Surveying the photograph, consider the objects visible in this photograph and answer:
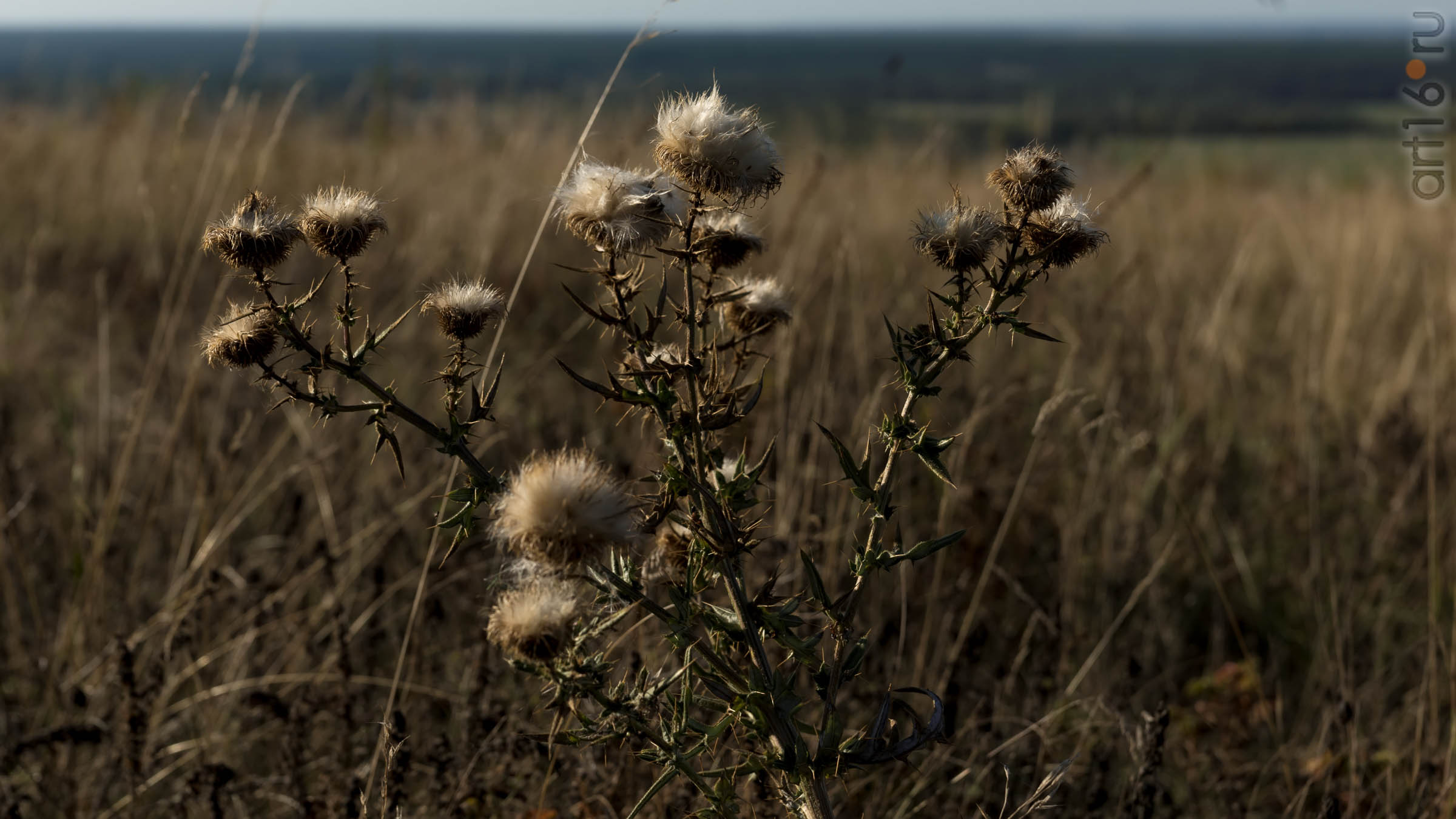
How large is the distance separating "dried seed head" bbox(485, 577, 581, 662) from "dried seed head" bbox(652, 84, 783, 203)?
0.48 meters

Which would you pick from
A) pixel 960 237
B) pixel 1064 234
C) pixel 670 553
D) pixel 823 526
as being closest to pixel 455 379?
pixel 670 553

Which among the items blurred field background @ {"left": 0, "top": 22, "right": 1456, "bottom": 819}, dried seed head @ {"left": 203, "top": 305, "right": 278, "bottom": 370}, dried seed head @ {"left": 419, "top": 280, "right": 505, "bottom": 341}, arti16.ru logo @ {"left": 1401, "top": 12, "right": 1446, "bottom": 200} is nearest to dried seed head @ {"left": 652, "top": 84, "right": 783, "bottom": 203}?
blurred field background @ {"left": 0, "top": 22, "right": 1456, "bottom": 819}

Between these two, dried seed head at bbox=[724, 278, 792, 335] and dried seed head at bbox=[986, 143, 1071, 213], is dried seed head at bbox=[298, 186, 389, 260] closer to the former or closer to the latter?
dried seed head at bbox=[724, 278, 792, 335]

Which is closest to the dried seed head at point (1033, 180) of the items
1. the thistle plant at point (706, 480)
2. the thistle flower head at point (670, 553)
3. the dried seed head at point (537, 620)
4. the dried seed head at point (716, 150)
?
the thistle plant at point (706, 480)

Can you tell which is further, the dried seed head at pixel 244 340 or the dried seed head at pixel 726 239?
the dried seed head at pixel 726 239

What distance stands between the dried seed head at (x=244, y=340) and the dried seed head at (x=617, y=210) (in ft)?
1.15

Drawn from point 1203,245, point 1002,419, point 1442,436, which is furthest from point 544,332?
point 1203,245

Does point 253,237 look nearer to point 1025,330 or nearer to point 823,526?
point 1025,330

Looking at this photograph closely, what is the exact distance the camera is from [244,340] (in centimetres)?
118

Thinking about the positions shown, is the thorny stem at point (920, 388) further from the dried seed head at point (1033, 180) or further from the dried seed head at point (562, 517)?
the dried seed head at point (562, 517)

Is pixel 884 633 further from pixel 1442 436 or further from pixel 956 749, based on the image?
pixel 1442 436

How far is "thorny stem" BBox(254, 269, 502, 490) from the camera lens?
115cm

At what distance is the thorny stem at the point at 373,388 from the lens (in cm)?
115

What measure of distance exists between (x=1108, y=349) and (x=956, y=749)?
202 cm
